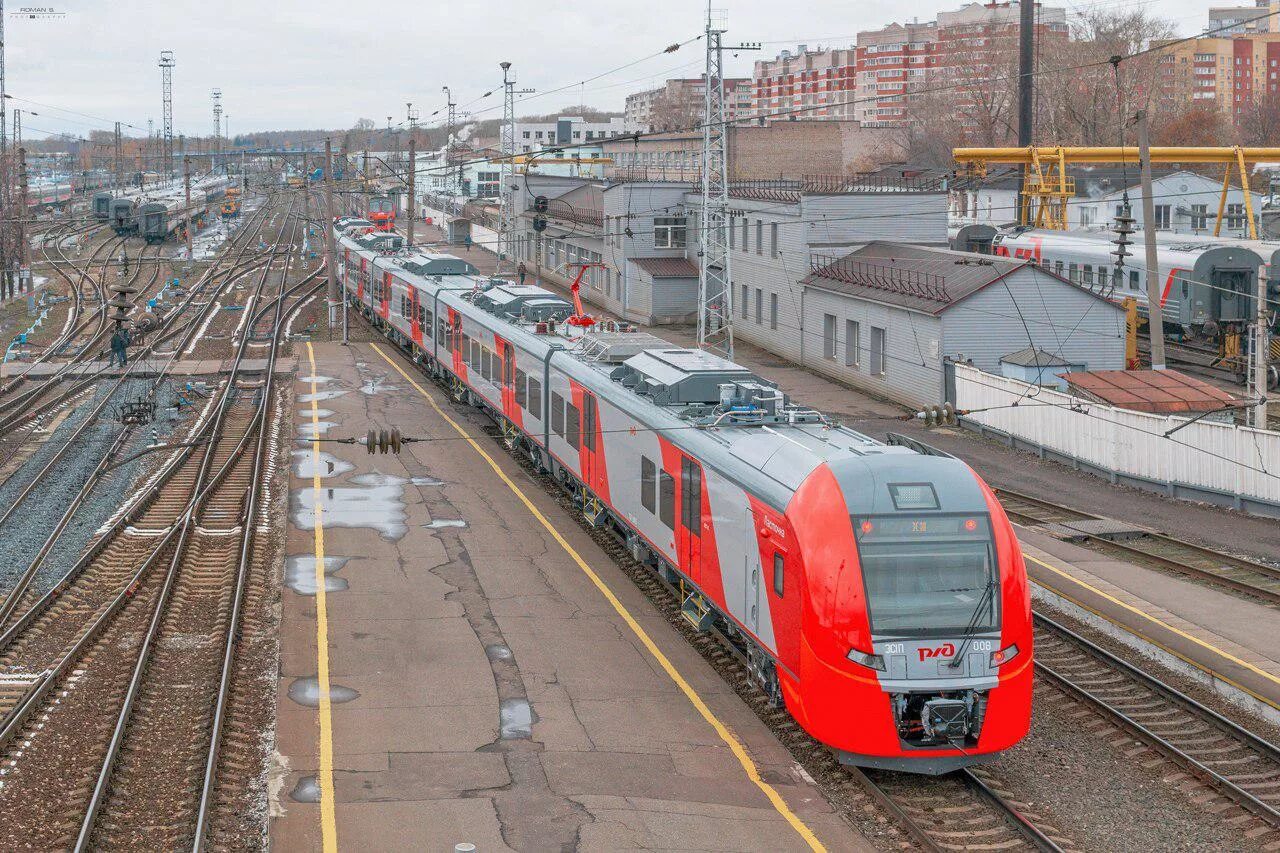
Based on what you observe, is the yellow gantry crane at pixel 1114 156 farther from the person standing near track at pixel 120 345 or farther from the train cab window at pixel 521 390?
the person standing near track at pixel 120 345

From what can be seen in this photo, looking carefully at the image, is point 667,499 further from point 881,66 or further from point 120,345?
point 881,66

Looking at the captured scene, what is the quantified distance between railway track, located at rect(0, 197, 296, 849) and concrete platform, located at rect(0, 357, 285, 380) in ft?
47.0

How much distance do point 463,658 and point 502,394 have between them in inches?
511

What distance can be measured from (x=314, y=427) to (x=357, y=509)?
26.6 feet

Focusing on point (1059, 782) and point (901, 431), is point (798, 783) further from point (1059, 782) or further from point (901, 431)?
point (901, 431)

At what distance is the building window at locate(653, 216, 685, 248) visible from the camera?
53.4 m

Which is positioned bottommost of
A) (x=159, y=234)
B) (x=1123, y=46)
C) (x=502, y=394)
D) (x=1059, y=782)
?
(x=1059, y=782)

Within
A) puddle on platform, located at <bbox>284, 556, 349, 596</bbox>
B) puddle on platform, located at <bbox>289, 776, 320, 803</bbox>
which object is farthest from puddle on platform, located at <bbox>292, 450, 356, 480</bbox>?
puddle on platform, located at <bbox>289, 776, 320, 803</bbox>

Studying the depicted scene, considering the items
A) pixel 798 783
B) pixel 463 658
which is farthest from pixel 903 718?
pixel 463 658

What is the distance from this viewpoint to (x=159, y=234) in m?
77.2

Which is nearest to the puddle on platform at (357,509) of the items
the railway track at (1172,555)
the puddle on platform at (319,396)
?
the puddle on platform at (319,396)

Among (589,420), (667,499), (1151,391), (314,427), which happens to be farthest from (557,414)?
(1151,391)

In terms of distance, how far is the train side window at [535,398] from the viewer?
24406mm

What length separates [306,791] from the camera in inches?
463
